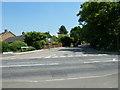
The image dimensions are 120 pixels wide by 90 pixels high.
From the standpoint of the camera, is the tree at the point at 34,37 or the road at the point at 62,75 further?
the tree at the point at 34,37

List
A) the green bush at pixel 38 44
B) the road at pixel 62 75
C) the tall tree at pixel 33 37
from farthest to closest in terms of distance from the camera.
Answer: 1. the green bush at pixel 38 44
2. the tall tree at pixel 33 37
3. the road at pixel 62 75

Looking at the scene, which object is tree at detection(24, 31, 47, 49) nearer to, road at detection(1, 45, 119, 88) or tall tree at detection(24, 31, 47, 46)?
tall tree at detection(24, 31, 47, 46)

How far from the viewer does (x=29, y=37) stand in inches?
1713

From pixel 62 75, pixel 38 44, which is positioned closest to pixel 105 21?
pixel 38 44

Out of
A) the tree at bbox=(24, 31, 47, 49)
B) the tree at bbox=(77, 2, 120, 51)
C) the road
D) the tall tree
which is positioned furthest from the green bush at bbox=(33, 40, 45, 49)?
the road

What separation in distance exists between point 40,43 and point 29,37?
3.47 m

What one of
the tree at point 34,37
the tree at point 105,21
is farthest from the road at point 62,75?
the tree at point 34,37

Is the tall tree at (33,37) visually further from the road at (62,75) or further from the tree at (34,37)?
the road at (62,75)

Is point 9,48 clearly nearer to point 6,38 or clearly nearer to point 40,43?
point 40,43

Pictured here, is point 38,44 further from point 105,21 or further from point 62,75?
point 62,75

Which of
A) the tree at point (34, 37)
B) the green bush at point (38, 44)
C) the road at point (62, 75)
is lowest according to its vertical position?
the road at point (62, 75)

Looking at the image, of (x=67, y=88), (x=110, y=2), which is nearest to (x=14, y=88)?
(x=67, y=88)

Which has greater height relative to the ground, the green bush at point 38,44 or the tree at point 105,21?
the tree at point 105,21

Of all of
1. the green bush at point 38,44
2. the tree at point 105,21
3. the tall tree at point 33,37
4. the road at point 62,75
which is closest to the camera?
Answer: the road at point 62,75
